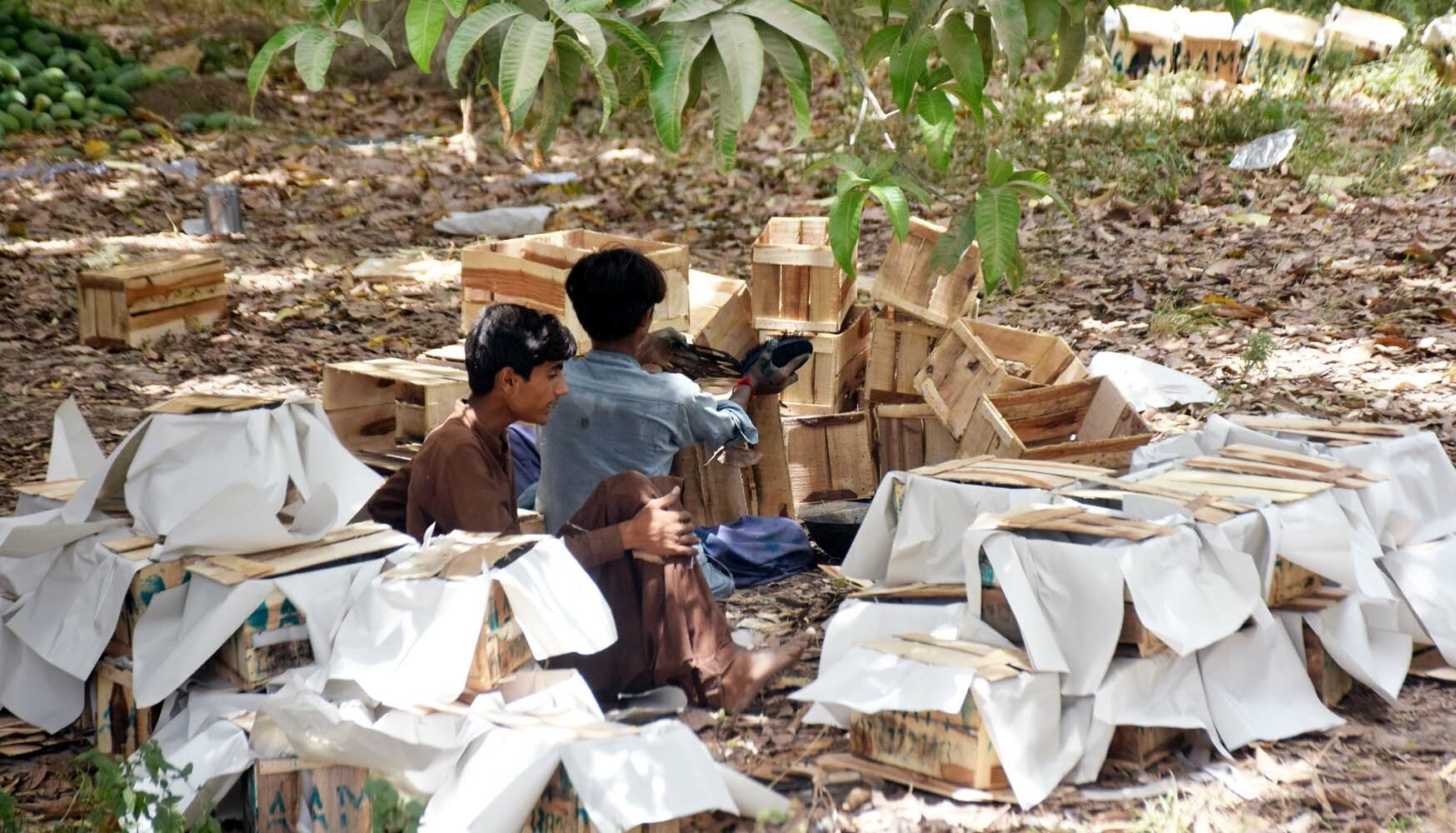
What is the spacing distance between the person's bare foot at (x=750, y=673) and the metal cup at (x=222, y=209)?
6288mm

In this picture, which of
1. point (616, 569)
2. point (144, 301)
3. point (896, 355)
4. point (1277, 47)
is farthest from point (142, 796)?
point (1277, 47)

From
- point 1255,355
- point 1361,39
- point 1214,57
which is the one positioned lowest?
point 1255,355

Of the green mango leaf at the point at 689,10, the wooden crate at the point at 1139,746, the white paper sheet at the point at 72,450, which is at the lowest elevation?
the wooden crate at the point at 1139,746

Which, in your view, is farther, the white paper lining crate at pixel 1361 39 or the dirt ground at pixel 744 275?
the white paper lining crate at pixel 1361 39

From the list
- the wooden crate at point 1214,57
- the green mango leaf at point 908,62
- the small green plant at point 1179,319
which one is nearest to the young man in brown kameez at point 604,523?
the green mango leaf at point 908,62

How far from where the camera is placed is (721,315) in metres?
4.98

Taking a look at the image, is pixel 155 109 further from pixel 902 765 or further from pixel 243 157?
pixel 902 765

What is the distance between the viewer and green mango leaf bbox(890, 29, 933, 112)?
2811 mm

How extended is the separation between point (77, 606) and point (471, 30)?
5.39 feet

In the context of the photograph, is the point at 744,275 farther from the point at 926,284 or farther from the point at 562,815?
the point at 562,815

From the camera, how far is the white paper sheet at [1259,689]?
294cm

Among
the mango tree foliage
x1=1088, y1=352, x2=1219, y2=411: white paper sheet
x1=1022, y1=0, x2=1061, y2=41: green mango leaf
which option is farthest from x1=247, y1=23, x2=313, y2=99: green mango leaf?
x1=1088, y1=352, x2=1219, y2=411: white paper sheet

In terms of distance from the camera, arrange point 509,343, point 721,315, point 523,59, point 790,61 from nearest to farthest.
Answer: point 523,59, point 790,61, point 509,343, point 721,315

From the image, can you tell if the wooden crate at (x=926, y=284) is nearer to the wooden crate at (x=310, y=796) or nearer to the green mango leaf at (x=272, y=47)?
the green mango leaf at (x=272, y=47)
